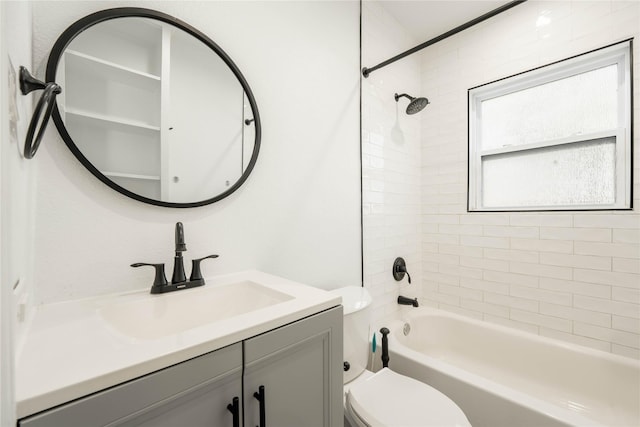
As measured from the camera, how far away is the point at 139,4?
97 centimetres

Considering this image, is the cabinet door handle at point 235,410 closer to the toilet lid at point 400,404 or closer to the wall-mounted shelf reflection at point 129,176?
the toilet lid at point 400,404

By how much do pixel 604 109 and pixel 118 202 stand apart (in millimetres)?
2653

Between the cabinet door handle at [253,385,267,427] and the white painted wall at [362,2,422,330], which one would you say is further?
the white painted wall at [362,2,422,330]

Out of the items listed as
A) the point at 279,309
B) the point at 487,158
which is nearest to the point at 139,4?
the point at 279,309

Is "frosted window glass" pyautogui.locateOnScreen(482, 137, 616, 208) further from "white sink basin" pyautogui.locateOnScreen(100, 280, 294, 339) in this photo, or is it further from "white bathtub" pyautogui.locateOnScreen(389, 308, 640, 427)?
"white sink basin" pyautogui.locateOnScreen(100, 280, 294, 339)

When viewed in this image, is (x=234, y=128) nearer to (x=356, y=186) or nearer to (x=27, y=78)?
(x=27, y=78)

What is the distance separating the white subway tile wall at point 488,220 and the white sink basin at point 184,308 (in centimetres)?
101

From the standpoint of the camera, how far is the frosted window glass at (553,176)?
5.51ft

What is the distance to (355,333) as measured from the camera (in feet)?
4.16

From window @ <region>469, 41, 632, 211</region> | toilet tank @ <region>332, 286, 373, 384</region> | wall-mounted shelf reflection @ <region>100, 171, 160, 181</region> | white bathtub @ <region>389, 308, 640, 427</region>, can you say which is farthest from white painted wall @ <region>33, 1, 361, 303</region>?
window @ <region>469, 41, 632, 211</region>

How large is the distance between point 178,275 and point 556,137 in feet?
7.96

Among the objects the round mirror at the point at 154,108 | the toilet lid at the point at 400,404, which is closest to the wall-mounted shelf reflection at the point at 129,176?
the round mirror at the point at 154,108

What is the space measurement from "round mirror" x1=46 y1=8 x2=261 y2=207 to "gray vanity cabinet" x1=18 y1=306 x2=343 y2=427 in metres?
0.64

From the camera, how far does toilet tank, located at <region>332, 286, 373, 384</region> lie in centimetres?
124
